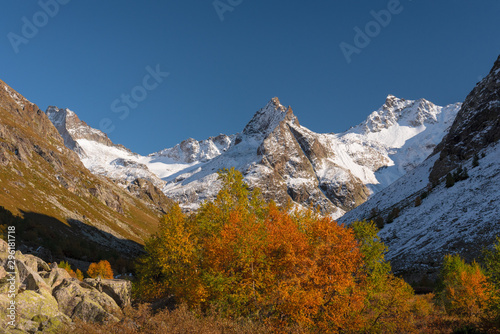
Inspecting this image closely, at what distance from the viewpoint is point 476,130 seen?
9269cm

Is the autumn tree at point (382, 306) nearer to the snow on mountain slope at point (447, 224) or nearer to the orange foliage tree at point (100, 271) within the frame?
the snow on mountain slope at point (447, 224)

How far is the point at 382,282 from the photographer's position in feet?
75.0

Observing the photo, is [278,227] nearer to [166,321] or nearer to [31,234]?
[166,321]

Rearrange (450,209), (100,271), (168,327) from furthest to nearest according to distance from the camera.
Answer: (100,271)
(450,209)
(168,327)

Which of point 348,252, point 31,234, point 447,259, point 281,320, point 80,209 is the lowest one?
point 447,259

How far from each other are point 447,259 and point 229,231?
29.0 metres

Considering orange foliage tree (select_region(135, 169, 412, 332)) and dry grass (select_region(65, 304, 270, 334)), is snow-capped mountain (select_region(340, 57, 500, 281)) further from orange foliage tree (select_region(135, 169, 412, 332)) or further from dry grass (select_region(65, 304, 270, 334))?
dry grass (select_region(65, 304, 270, 334))

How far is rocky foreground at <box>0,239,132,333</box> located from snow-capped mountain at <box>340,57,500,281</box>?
34127 mm

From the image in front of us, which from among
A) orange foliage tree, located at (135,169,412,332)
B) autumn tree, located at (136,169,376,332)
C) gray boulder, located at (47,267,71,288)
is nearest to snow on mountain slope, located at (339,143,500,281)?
orange foliage tree, located at (135,169,412,332)

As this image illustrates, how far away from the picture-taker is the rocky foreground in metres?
12.9

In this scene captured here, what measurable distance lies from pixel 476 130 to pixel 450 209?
51.3m

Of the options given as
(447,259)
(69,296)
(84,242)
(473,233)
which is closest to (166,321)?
(69,296)

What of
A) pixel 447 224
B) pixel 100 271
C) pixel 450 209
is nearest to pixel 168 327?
pixel 447 224

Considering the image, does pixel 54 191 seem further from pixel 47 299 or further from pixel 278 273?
pixel 278 273
